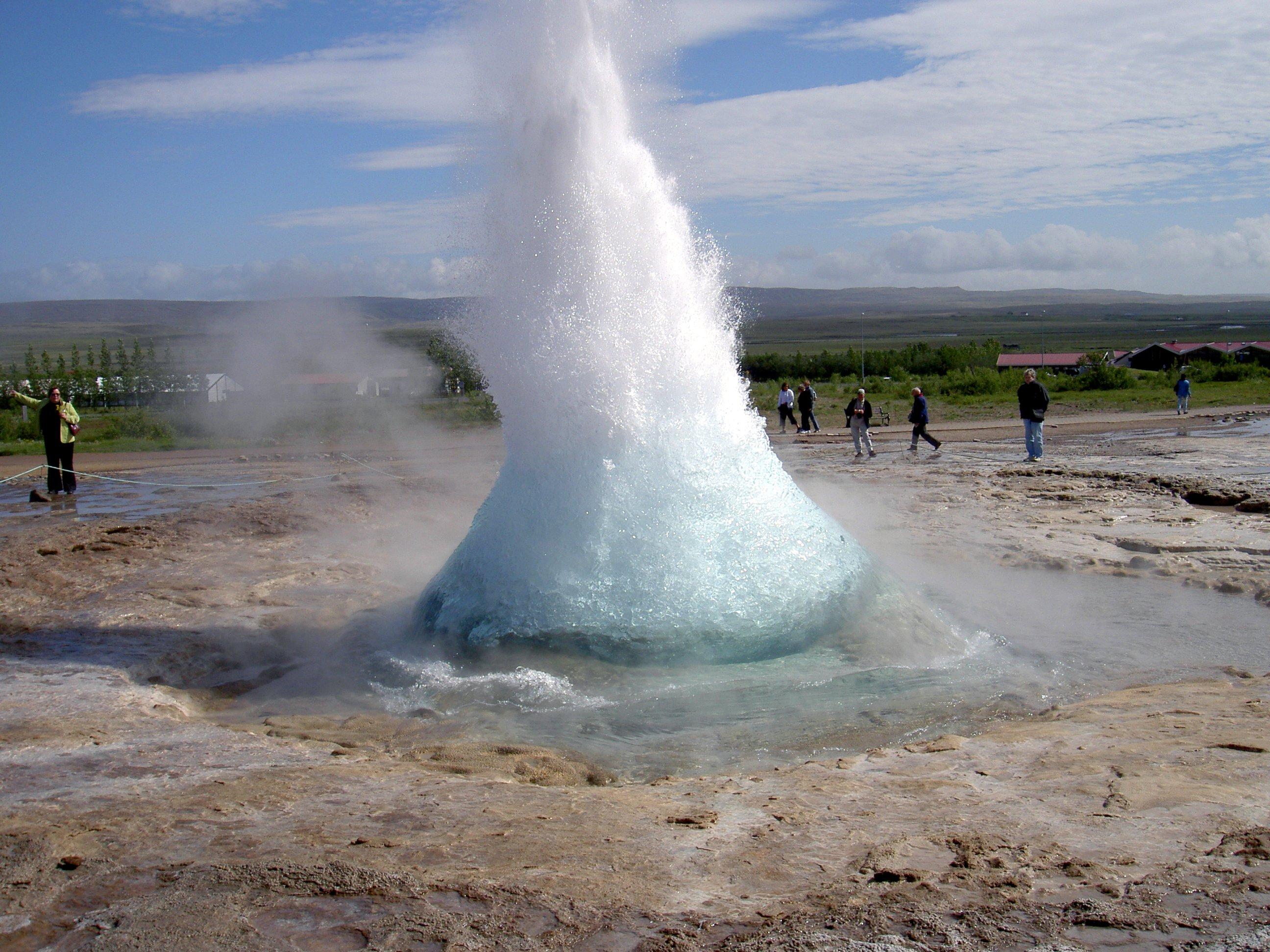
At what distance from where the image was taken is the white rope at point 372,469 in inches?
583

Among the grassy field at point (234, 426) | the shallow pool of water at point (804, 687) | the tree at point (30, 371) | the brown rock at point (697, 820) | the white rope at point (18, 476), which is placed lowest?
the shallow pool of water at point (804, 687)

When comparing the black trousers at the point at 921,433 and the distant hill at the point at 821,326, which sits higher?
the distant hill at the point at 821,326

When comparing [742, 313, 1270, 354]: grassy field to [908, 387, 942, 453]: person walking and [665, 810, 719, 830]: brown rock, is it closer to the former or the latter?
[908, 387, 942, 453]: person walking

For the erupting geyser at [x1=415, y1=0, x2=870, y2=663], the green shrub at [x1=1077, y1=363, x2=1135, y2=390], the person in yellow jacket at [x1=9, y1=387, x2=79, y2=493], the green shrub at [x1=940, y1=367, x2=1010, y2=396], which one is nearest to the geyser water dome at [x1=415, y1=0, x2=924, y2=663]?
the erupting geyser at [x1=415, y1=0, x2=870, y2=663]

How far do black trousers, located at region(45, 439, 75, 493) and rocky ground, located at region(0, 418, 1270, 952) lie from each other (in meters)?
7.42

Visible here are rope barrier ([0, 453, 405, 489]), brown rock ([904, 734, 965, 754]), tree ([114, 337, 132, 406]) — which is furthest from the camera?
tree ([114, 337, 132, 406])

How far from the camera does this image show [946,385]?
113 ft

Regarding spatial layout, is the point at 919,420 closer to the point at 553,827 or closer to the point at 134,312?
the point at 553,827

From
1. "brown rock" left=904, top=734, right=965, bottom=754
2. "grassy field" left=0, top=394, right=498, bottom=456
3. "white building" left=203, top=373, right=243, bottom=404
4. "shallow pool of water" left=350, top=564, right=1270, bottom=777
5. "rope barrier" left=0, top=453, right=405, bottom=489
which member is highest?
"white building" left=203, top=373, right=243, bottom=404

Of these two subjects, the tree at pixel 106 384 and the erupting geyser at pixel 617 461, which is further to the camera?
the tree at pixel 106 384

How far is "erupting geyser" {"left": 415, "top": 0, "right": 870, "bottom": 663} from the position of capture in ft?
18.9

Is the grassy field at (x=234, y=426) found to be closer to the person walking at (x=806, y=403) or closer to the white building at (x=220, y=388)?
the white building at (x=220, y=388)

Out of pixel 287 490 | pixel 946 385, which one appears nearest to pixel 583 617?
pixel 287 490

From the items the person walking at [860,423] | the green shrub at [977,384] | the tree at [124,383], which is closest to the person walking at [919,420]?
the person walking at [860,423]
